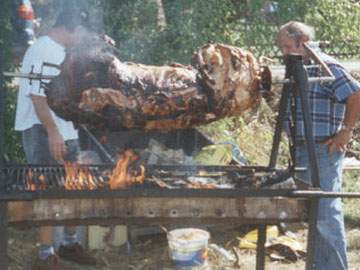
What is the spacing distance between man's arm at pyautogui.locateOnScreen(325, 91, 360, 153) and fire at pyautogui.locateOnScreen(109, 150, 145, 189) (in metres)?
1.32

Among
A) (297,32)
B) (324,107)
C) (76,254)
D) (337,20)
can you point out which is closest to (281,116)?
(324,107)

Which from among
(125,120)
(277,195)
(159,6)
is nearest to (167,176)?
(125,120)

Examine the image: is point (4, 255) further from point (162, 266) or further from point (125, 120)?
point (162, 266)

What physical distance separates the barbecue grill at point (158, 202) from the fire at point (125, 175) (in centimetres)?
5

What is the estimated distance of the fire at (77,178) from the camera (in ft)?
13.3

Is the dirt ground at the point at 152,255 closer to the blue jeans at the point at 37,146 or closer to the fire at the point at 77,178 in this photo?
the blue jeans at the point at 37,146

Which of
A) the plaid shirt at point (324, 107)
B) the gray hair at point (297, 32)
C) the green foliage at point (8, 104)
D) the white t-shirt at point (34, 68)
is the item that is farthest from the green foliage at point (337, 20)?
the white t-shirt at point (34, 68)

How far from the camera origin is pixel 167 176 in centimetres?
447

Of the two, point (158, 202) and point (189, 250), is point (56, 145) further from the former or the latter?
point (158, 202)

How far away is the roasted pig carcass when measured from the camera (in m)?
4.21

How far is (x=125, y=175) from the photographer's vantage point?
4219 millimetres

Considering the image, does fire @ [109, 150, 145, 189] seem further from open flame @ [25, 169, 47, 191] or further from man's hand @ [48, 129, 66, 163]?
man's hand @ [48, 129, 66, 163]

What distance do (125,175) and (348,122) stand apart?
62.5 inches

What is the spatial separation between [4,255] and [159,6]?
4.70 m
